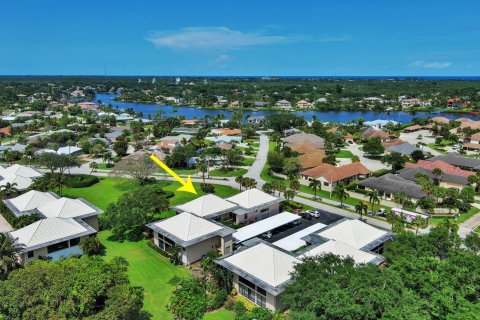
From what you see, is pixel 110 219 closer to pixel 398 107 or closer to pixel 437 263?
pixel 437 263

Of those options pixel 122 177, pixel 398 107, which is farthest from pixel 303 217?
pixel 398 107

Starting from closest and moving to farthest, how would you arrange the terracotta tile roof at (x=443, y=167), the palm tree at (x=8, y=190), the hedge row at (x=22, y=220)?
1. the hedge row at (x=22, y=220)
2. the palm tree at (x=8, y=190)
3. the terracotta tile roof at (x=443, y=167)

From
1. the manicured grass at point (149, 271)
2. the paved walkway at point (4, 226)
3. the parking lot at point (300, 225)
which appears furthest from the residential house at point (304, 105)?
the paved walkway at point (4, 226)

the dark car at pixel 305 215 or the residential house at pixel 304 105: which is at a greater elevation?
the residential house at pixel 304 105

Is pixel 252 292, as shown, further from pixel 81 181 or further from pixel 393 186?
pixel 81 181

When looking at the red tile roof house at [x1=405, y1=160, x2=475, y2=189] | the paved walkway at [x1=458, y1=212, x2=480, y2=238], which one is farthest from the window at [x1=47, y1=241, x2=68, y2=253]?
the red tile roof house at [x1=405, y1=160, x2=475, y2=189]

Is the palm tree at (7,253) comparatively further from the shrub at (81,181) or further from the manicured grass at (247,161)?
the manicured grass at (247,161)
